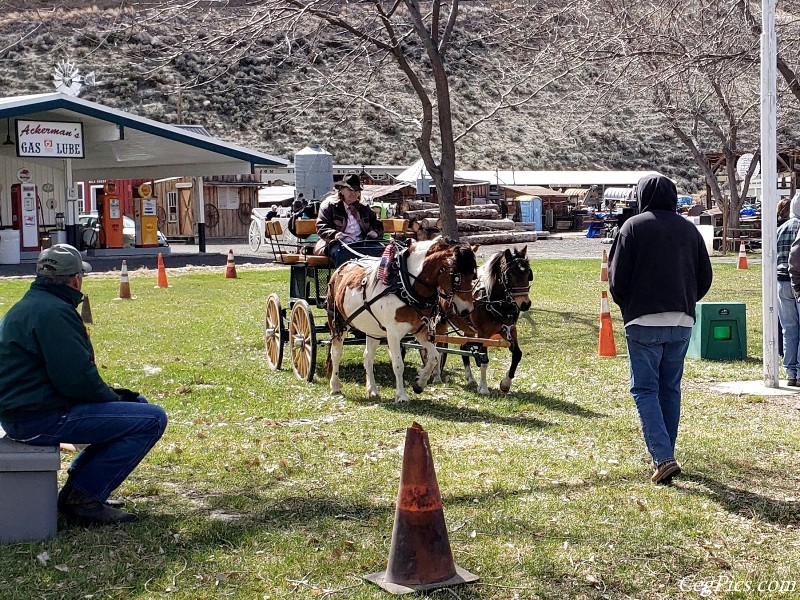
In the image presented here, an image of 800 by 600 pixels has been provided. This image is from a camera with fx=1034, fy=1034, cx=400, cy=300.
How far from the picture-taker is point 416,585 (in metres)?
5.21

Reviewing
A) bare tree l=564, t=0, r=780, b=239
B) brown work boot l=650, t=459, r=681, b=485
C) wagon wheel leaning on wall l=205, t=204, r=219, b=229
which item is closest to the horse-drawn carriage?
brown work boot l=650, t=459, r=681, b=485

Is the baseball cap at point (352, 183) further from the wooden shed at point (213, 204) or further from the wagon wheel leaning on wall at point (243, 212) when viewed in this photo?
the wagon wheel leaning on wall at point (243, 212)

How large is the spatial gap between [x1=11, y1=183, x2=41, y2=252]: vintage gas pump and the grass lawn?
22.8m

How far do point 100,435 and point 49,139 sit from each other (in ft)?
90.9

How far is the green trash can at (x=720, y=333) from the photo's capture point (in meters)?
12.9

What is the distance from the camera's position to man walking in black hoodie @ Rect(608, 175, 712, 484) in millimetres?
7125

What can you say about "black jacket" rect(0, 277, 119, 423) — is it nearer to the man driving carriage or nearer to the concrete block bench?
the concrete block bench

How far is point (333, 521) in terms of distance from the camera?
6430 millimetres

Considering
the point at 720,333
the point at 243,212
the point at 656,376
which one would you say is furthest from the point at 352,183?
the point at 243,212

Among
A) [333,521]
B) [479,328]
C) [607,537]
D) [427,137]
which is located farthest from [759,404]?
[427,137]

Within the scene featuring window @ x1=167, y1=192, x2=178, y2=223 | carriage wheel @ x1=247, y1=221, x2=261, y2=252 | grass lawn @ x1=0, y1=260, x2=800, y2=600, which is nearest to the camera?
grass lawn @ x1=0, y1=260, x2=800, y2=600

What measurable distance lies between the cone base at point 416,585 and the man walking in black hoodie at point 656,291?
2310 mm

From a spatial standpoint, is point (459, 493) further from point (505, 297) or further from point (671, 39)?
point (671, 39)

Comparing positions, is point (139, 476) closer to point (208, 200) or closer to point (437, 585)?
point (437, 585)
